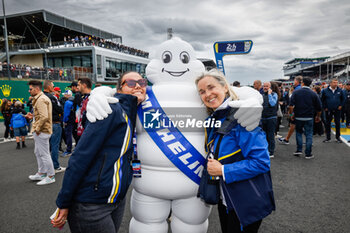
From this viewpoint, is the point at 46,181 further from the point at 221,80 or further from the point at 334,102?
the point at 334,102

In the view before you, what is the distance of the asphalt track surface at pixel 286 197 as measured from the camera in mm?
2652

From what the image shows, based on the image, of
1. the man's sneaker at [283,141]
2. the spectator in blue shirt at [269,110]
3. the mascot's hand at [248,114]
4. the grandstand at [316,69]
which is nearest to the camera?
the mascot's hand at [248,114]

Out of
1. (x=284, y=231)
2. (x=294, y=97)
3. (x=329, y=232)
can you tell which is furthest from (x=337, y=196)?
(x=294, y=97)

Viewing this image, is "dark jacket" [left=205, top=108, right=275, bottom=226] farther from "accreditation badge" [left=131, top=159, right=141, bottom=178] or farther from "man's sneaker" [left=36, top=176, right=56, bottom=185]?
"man's sneaker" [left=36, top=176, right=56, bottom=185]

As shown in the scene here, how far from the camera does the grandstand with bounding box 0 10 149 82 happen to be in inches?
1035

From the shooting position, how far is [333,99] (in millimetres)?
6457

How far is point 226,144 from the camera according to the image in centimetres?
150

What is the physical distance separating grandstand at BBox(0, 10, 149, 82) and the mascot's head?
2320 cm

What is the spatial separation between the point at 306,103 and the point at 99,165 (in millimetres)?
4899

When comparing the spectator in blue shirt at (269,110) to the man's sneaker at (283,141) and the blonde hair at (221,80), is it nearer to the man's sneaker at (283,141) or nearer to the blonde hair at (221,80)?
the man's sneaker at (283,141)

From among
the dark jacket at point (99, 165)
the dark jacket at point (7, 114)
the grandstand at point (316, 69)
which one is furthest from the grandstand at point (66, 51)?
the grandstand at point (316, 69)

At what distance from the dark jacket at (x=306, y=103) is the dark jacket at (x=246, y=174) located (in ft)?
13.6

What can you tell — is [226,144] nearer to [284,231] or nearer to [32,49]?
[284,231]

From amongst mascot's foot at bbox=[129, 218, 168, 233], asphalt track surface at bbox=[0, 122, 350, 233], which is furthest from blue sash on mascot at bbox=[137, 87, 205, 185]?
asphalt track surface at bbox=[0, 122, 350, 233]
